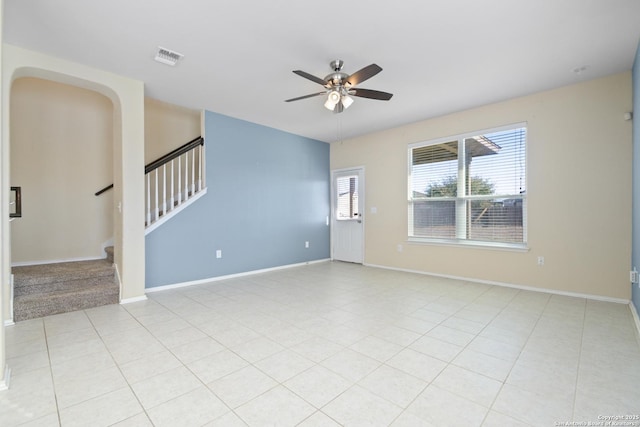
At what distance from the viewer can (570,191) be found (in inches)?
146

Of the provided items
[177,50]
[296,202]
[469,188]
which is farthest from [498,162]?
[177,50]

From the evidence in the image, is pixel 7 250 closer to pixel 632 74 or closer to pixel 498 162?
pixel 498 162

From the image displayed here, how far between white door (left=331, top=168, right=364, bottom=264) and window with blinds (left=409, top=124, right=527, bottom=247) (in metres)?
1.12

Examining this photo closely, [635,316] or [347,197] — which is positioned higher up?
[347,197]

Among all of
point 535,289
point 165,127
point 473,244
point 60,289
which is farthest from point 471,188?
point 60,289

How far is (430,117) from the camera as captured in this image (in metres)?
4.89

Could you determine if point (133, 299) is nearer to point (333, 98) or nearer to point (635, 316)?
point (333, 98)

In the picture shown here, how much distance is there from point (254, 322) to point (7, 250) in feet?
7.97

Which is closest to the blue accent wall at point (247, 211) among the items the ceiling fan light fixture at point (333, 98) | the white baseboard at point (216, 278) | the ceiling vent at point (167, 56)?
the white baseboard at point (216, 278)

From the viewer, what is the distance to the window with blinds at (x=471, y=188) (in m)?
4.17

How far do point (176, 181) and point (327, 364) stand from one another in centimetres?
393

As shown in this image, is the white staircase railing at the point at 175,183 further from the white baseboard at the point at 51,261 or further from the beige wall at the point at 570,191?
the beige wall at the point at 570,191

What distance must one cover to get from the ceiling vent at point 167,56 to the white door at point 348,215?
3.81 meters

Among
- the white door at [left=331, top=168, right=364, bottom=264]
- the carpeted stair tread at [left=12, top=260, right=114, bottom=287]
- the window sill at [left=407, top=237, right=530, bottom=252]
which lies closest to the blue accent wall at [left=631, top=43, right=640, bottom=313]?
the window sill at [left=407, top=237, right=530, bottom=252]
